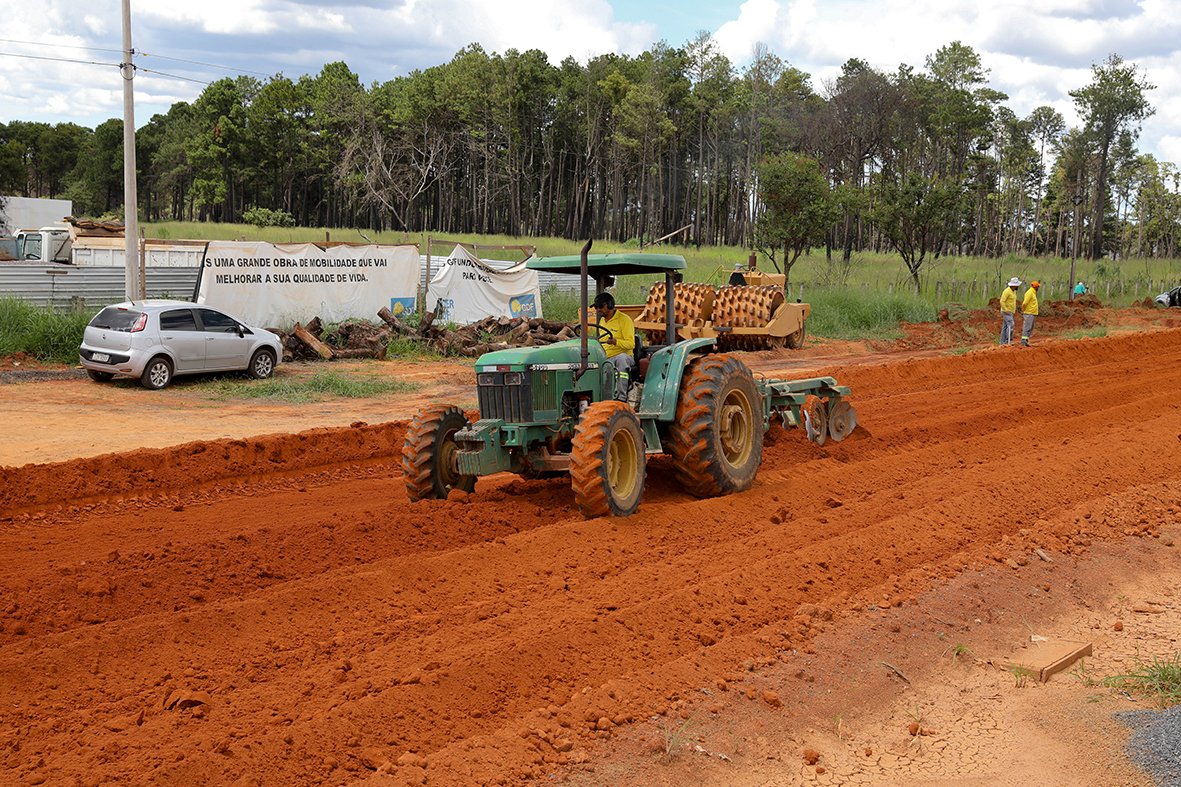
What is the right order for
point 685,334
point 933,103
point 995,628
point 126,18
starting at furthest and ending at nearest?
point 933,103, point 126,18, point 685,334, point 995,628

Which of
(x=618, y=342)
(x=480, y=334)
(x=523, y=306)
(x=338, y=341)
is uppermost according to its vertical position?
(x=523, y=306)

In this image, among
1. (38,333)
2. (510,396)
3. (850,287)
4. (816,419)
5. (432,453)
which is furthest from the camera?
(850,287)

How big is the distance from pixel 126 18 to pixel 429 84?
4587 cm

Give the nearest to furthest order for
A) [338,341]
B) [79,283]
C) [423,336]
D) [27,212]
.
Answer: [79,283] → [338,341] → [423,336] → [27,212]

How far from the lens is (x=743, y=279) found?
21062 mm

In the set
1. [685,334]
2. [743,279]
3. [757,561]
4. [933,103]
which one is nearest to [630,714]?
[757,561]

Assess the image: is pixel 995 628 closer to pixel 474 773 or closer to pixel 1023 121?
pixel 474 773

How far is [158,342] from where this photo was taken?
16672mm

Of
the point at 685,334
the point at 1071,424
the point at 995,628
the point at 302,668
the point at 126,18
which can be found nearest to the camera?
the point at 302,668

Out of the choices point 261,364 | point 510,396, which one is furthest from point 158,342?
point 510,396

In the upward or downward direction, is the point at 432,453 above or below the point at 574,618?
above

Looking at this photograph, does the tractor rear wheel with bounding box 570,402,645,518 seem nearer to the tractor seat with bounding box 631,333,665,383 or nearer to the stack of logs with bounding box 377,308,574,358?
the tractor seat with bounding box 631,333,665,383

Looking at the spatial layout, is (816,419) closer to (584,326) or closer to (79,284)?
(584,326)

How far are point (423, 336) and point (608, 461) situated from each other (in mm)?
14744
